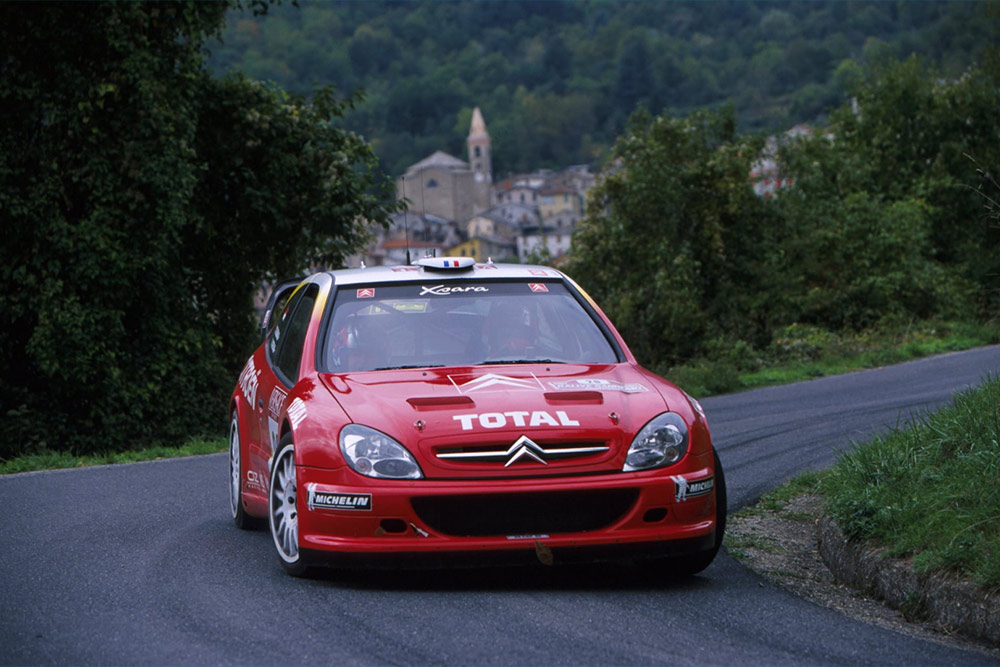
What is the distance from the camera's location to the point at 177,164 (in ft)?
60.9

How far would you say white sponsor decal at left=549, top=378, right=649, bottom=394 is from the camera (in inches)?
250

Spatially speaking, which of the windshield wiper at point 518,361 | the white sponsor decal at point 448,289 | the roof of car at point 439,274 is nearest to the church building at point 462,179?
the roof of car at point 439,274

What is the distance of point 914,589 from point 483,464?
74.7 inches

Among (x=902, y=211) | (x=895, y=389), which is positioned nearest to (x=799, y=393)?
(x=895, y=389)

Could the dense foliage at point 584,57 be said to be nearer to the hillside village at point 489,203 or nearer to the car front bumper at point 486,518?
the hillside village at point 489,203

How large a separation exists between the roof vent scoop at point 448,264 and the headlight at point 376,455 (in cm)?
175

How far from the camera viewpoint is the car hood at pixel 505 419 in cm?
582

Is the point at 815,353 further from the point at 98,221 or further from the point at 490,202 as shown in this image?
the point at 490,202

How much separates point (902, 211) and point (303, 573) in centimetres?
2618

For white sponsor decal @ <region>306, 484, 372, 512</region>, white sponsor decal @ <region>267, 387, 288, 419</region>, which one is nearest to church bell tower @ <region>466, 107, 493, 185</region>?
white sponsor decal @ <region>267, 387, 288, 419</region>

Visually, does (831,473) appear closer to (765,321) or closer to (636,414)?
(636,414)

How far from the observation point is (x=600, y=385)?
6434 mm

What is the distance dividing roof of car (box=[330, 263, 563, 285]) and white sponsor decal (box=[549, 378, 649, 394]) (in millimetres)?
1190

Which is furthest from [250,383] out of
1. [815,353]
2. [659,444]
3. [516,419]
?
[815,353]
